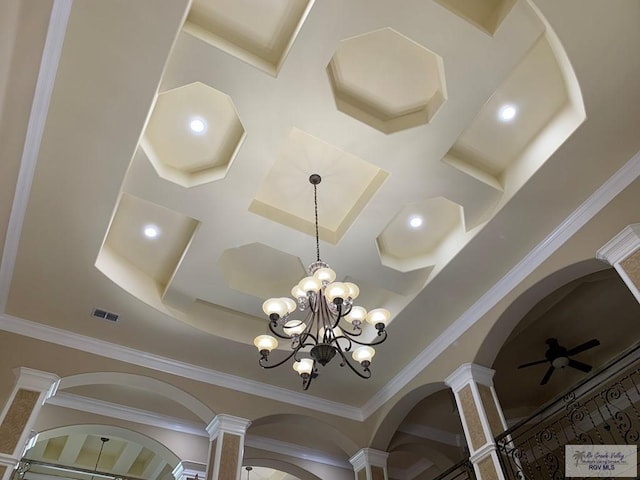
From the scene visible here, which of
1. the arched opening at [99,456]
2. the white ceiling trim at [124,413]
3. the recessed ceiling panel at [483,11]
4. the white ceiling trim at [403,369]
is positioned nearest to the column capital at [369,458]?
the white ceiling trim at [403,369]

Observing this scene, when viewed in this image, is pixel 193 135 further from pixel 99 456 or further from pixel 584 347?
pixel 99 456

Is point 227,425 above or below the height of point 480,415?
above

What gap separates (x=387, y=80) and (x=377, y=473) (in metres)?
5.32

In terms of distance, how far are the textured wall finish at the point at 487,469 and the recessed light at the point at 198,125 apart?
14.5 ft

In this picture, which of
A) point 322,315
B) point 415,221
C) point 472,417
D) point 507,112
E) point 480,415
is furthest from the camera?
point 415,221

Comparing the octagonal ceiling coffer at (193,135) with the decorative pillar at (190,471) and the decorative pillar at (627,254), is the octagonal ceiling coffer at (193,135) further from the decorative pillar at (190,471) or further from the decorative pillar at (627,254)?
the decorative pillar at (190,471)

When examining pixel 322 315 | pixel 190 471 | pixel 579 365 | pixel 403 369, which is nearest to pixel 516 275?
pixel 403 369

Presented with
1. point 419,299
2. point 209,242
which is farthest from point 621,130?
point 209,242

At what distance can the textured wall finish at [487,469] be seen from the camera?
5.30 metres

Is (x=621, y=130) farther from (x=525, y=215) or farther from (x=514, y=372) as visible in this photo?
(x=514, y=372)

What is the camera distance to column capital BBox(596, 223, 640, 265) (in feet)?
15.3

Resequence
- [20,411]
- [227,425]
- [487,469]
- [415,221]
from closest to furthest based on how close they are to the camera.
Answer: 1. [487,469]
2. [20,411]
3. [415,221]
4. [227,425]

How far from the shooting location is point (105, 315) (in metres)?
6.13

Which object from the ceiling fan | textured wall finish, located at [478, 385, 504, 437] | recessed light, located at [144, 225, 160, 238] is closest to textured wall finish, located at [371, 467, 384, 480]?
textured wall finish, located at [478, 385, 504, 437]
